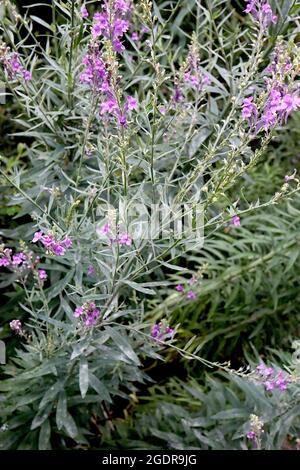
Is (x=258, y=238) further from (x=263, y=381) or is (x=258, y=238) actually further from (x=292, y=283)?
(x=263, y=381)

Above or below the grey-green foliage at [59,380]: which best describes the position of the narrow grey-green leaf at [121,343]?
above

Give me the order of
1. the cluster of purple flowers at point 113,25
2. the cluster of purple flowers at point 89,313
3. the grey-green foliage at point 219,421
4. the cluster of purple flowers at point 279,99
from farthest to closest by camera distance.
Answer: the grey-green foliage at point 219,421
the cluster of purple flowers at point 89,313
the cluster of purple flowers at point 113,25
the cluster of purple flowers at point 279,99

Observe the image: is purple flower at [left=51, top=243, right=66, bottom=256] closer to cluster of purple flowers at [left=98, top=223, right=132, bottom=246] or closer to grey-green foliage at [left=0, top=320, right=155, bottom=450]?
cluster of purple flowers at [left=98, top=223, right=132, bottom=246]

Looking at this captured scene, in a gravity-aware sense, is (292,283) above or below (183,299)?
above

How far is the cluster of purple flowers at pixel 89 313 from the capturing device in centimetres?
180

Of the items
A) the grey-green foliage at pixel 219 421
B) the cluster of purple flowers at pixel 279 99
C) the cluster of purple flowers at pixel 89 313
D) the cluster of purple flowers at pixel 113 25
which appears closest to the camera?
the cluster of purple flowers at pixel 279 99

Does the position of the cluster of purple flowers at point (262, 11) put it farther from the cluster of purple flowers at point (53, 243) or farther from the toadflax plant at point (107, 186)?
the cluster of purple flowers at point (53, 243)

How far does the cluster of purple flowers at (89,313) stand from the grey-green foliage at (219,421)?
1.86 ft

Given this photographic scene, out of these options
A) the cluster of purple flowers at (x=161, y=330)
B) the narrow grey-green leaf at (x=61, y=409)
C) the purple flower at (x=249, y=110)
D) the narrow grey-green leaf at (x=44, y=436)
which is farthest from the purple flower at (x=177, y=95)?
the narrow grey-green leaf at (x=44, y=436)

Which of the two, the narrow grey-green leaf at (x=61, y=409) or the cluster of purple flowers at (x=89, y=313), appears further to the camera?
the narrow grey-green leaf at (x=61, y=409)

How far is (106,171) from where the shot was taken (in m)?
1.75

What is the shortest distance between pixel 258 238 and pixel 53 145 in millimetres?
1044

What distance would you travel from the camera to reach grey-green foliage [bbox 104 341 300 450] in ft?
7.09
